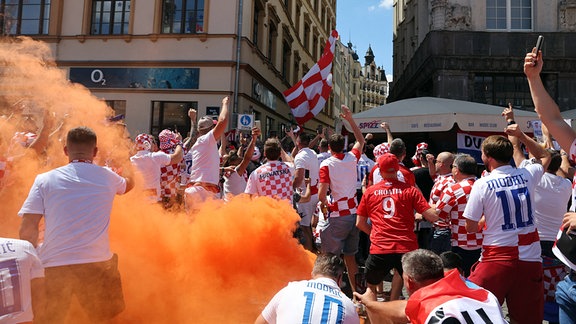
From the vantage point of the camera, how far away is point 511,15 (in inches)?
605

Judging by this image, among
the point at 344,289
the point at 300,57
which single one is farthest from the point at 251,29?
the point at 344,289

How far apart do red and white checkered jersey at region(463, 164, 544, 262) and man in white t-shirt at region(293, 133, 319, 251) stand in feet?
9.97

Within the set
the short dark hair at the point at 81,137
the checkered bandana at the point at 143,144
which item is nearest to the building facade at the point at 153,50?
the checkered bandana at the point at 143,144

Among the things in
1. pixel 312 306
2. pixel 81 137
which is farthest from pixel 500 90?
pixel 81 137

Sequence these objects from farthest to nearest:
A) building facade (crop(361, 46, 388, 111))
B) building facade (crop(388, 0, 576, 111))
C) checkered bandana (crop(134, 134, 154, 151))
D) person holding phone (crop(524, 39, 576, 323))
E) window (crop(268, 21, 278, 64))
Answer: building facade (crop(361, 46, 388, 111))
window (crop(268, 21, 278, 64))
building facade (crop(388, 0, 576, 111))
checkered bandana (crop(134, 134, 154, 151))
person holding phone (crop(524, 39, 576, 323))

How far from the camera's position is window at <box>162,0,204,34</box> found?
698 inches

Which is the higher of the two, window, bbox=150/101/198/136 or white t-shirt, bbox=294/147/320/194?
window, bbox=150/101/198/136

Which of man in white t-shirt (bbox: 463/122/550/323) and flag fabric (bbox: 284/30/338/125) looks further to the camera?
flag fabric (bbox: 284/30/338/125)

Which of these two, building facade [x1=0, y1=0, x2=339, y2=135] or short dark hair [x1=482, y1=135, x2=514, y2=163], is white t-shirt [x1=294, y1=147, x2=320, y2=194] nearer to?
short dark hair [x1=482, y1=135, x2=514, y2=163]

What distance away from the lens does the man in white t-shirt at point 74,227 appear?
8.99 ft

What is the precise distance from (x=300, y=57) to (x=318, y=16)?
20.9 ft

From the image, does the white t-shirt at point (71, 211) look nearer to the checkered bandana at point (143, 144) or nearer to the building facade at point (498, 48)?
the checkered bandana at point (143, 144)

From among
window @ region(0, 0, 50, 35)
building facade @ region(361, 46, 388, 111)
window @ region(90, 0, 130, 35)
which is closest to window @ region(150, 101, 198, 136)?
window @ region(90, 0, 130, 35)

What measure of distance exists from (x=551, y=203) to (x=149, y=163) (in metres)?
4.94
